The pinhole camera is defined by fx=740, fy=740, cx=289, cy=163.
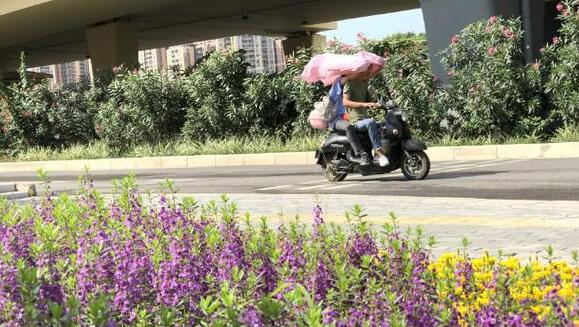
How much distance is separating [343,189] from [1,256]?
7354 mm

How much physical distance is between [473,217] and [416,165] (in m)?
4.01

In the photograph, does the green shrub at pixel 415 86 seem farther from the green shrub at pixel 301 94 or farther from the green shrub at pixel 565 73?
the green shrub at pixel 565 73

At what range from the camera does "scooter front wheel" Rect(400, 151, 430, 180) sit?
1093cm

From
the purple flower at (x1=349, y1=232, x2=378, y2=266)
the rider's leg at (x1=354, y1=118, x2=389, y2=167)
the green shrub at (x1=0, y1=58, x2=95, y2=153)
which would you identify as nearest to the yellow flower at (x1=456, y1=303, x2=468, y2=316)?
the purple flower at (x1=349, y1=232, x2=378, y2=266)

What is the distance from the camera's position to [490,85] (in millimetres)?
15617

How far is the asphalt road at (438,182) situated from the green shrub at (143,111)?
7315mm

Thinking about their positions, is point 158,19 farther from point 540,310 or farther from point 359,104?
point 540,310

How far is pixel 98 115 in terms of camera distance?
956 inches

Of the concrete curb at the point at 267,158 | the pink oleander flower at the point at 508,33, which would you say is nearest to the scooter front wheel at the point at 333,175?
the concrete curb at the point at 267,158

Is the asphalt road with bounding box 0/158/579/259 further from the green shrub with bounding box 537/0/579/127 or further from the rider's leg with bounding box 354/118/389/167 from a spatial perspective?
the green shrub with bounding box 537/0/579/127

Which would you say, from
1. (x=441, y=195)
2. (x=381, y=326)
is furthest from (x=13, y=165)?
(x=381, y=326)

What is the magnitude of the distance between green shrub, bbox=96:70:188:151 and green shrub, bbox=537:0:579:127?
36.4 feet

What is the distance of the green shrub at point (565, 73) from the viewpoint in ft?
47.9

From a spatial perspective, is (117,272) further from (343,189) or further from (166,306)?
(343,189)
